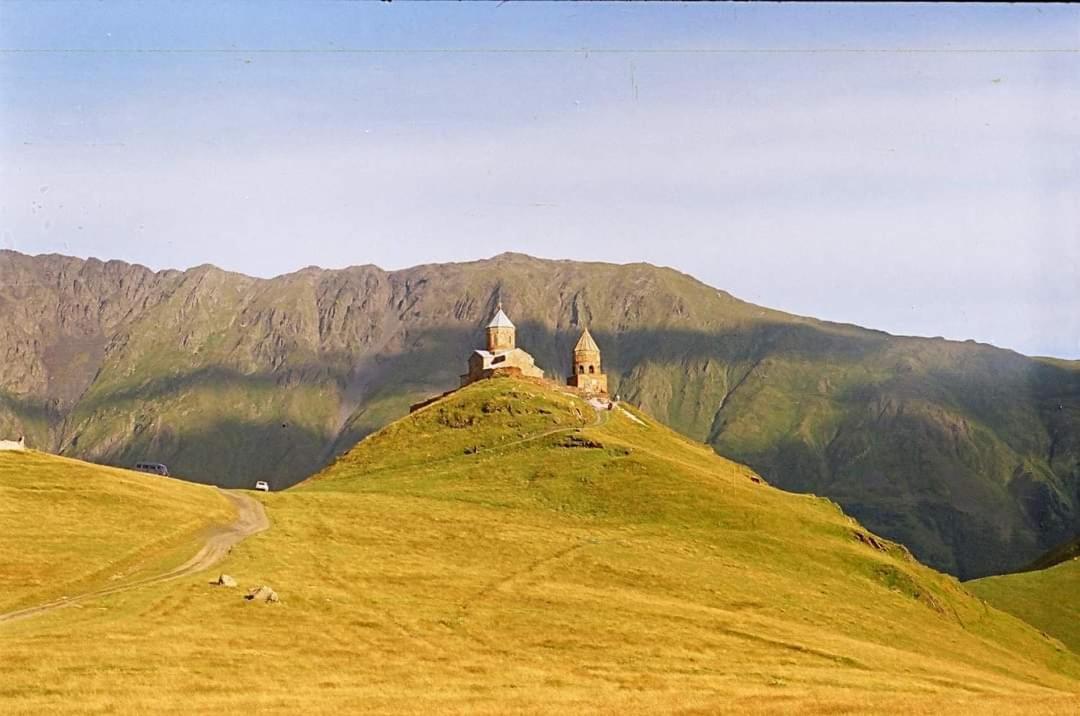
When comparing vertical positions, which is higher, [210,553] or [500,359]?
[500,359]

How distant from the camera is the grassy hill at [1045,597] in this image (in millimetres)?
112062

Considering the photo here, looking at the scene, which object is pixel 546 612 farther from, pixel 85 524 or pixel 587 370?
pixel 587 370

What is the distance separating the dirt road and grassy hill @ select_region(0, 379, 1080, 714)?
1.57m

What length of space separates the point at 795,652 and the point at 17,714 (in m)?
38.5

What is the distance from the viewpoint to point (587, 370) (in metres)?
Result: 163

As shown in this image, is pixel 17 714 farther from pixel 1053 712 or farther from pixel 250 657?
pixel 1053 712

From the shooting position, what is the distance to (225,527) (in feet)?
277

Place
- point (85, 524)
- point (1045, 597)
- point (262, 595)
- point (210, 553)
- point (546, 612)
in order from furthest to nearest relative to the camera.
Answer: point (1045, 597), point (85, 524), point (210, 553), point (546, 612), point (262, 595)

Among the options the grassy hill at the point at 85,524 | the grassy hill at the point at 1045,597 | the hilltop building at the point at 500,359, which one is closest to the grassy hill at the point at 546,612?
the grassy hill at the point at 85,524

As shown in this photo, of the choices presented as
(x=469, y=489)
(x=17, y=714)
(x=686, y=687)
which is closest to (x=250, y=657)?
(x=17, y=714)

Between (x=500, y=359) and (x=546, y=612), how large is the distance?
90.0 m

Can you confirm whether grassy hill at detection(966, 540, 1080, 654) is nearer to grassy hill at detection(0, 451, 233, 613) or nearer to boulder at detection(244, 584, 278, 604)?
grassy hill at detection(0, 451, 233, 613)

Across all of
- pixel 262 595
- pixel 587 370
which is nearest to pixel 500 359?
pixel 587 370

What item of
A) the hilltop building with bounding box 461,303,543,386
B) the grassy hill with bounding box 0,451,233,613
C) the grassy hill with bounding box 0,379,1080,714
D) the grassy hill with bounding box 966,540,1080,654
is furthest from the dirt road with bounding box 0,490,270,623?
the grassy hill with bounding box 966,540,1080,654
